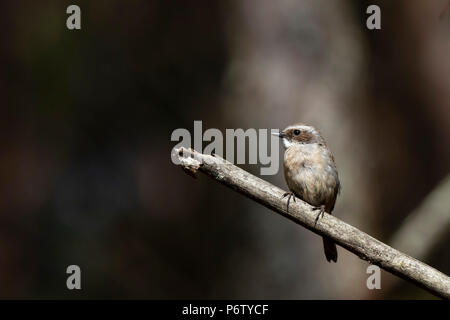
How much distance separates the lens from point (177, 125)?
1248 centimetres

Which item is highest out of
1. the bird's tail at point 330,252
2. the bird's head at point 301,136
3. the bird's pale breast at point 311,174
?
the bird's head at point 301,136

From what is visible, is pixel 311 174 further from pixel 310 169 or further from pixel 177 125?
pixel 177 125

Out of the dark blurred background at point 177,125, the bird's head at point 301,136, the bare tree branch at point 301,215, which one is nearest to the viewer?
the bare tree branch at point 301,215

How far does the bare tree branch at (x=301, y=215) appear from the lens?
13.0 feet

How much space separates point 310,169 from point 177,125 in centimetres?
682

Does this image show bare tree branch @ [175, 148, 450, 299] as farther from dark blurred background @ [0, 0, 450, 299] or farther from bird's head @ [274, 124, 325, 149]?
dark blurred background @ [0, 0, 450, 299]

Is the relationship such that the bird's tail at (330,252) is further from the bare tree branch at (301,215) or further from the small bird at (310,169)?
the bare tree branch at (301,215)

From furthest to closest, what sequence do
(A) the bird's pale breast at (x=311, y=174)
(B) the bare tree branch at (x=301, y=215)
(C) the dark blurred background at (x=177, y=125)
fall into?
(C) the dark blurred background at (x=177, y=125), (A) the bird's pale breast at (x=311, y=174), (B) the bare tree branch at (x=301, y=215)

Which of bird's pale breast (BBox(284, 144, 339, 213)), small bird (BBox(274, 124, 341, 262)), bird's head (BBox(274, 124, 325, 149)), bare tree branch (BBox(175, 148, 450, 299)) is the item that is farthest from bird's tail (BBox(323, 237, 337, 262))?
bare tree branch (BBox(175, 148, 450, 299))

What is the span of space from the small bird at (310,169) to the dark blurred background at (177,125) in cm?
224

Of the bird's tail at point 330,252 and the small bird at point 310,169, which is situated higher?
the small bird at point 310,169

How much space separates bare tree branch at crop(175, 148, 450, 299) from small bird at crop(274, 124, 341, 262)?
158 centimetres

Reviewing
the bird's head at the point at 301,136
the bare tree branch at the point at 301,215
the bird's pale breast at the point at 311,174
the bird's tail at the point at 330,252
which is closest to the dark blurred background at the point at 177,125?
the bird's tail at the point at 330,252

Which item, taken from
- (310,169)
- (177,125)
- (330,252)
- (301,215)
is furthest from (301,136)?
(177,125)
